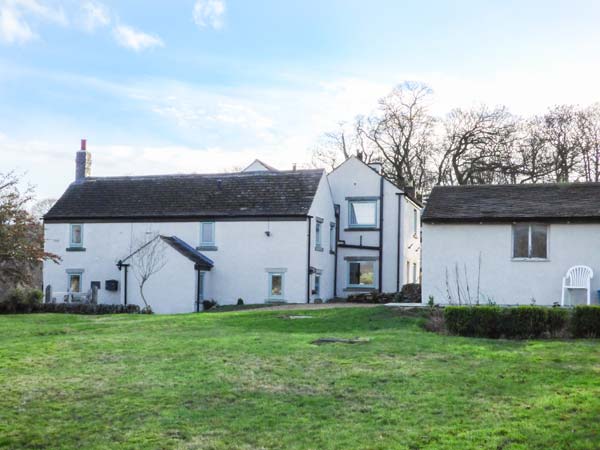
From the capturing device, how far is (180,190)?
3500cm

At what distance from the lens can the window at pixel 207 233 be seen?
32.9 metres

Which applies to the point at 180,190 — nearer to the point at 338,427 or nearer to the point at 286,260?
the point at 286,260

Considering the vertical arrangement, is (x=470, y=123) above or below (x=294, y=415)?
above

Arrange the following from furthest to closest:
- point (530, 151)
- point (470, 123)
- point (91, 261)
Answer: point (470, 123) < point (530, 151) < point (91, 261)

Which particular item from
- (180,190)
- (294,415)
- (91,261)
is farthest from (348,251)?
(294,415)

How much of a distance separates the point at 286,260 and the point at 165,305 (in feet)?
19.6

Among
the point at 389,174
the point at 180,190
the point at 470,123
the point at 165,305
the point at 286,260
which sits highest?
the point at 470,123

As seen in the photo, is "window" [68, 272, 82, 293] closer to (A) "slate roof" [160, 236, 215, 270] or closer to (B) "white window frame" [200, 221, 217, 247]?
(A) "slate roof" [160, 236, 215, 270]

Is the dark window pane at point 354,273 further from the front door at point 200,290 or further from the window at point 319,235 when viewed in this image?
the front door at point 200,290

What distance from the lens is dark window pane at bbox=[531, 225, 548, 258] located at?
2178cm

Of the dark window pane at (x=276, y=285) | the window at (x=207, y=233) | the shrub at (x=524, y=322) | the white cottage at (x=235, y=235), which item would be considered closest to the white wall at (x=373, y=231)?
the white cottage at (x=235, y=235)

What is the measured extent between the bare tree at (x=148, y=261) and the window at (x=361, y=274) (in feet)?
34.2

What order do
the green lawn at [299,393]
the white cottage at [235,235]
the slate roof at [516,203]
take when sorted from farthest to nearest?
the white cottage at [235,235], the slate roof at [516,203], the green lawn at [299,393]

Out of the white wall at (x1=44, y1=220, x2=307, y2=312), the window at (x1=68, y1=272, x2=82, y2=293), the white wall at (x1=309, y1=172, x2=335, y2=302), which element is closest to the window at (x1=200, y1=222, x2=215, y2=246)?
the white wall at (x1=44, y1=220, x2=307, y2=312)
